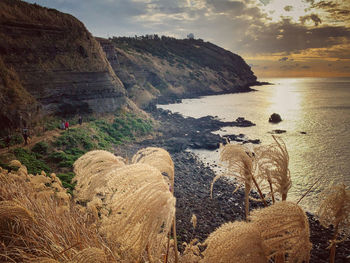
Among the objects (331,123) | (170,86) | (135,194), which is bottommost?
(331,123)

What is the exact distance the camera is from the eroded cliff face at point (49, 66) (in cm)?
2402

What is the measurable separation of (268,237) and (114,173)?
1.69 metres

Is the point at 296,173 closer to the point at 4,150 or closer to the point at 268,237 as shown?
the point at 268,237

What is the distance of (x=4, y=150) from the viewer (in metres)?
17.2

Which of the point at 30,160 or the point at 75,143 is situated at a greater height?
the point at 75,143

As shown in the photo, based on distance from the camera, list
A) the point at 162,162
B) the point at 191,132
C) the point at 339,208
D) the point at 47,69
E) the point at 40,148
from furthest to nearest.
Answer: the point at 191,132, the point at 47,69, the point at 40,148, the point at 162,162, the point at 339,208

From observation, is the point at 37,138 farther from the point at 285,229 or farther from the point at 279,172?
the point at 285,229

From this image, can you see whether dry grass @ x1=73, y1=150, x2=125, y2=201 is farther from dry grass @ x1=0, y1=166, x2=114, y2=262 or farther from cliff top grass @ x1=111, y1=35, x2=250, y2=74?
cliff top grass @ x1=111, y1=35, x2=250, y2=74

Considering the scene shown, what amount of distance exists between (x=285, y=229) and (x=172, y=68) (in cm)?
10339

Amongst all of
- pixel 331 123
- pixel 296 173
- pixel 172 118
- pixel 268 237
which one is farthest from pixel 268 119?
pixel 268 237

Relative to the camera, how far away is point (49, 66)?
27.5 meters

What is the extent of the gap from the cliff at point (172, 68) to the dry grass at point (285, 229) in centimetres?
4739

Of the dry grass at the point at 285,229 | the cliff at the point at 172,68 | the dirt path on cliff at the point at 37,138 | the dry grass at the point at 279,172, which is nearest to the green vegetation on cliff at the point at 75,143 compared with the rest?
the dirt path on cliff at the point at 37,138

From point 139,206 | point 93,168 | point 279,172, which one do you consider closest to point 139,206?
point 139,206
